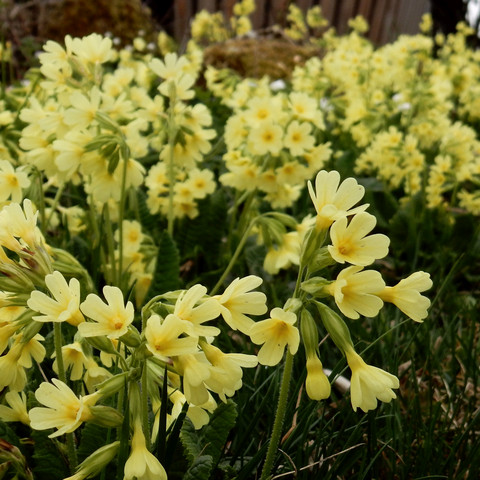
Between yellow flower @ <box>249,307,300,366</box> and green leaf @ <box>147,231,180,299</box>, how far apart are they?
0.85 m

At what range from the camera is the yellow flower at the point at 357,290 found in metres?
0.83

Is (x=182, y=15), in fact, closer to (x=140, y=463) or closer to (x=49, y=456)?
(x=49, y=456)

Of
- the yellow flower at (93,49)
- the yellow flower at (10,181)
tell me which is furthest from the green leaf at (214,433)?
the yellow flower at (93,49)

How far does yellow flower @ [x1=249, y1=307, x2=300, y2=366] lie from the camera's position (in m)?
0.85

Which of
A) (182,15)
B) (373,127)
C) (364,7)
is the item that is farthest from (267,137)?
(364,7)

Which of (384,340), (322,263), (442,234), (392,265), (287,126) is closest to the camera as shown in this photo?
(322,263)

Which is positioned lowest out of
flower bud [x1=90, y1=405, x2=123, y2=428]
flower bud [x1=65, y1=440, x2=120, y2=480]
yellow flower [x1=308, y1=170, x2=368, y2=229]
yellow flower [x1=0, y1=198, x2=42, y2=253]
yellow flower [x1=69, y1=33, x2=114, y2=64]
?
flower bud [x1=65, y1=440, x2=120, y2=480]

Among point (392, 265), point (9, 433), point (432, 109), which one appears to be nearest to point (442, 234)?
point (392, 265)

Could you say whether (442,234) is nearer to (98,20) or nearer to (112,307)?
(112,307)

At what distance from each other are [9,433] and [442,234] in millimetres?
2174

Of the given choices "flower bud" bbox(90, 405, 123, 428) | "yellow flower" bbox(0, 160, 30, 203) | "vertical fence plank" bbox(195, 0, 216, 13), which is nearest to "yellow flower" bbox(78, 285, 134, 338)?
"flower bud" bbox(90, 405, 123, 428)

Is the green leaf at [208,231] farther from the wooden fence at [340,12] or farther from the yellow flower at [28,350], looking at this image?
the wooden fence at [340,12]

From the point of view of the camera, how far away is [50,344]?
4.19 ft

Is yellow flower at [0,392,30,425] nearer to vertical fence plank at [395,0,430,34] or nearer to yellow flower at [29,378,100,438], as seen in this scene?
yellow flower at [29,378,100,438]
